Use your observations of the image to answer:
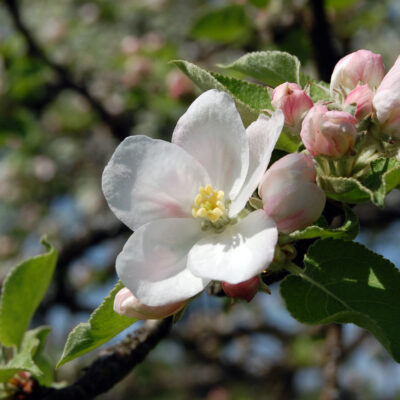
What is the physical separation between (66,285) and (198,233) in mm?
2450

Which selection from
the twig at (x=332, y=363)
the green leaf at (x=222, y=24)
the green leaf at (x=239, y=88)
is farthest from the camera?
the green leaf at (x=222, y=24)

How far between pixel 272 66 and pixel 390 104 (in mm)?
314

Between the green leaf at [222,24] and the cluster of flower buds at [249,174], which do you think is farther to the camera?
the green leaf at [222,24]

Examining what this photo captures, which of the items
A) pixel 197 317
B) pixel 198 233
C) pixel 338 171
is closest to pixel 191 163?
pixel 198 233

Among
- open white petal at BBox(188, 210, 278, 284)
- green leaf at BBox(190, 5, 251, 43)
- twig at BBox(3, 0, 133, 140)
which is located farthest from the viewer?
twig at BBox(3, 0, 133, 140)

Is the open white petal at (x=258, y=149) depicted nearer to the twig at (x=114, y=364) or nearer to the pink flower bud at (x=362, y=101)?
the pink flower bud at (x=362, y=101)

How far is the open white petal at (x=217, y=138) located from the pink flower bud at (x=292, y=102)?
0.26ft

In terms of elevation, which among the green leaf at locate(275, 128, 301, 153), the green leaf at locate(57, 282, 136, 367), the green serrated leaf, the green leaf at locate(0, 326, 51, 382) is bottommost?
the green leaf at locate(0, 326, 51, 382)

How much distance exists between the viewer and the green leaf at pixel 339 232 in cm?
83

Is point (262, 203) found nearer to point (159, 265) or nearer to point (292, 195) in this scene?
point (292, 195)

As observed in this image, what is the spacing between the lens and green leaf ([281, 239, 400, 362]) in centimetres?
84

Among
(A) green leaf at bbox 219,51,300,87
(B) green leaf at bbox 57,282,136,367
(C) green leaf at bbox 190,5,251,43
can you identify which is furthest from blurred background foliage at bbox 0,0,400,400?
(B) green leaf at bbox 57,282,136,367

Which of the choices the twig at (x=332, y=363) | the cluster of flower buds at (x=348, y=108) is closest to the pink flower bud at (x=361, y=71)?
the cluster of flower buds at (x=348, y=108)

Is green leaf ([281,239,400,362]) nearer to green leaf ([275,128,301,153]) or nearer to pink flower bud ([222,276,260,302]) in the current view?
pink flower bud ([222,276,260,302])
